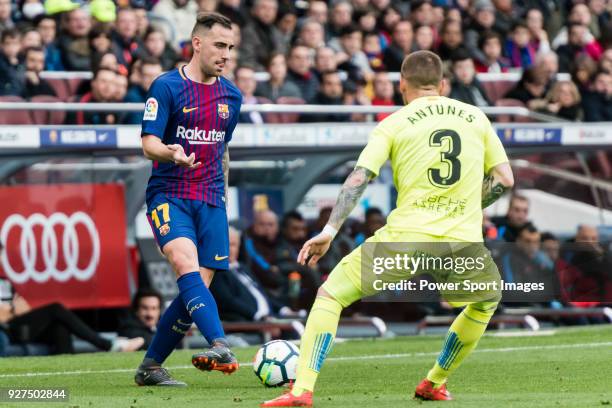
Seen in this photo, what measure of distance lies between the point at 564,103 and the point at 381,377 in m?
8.47

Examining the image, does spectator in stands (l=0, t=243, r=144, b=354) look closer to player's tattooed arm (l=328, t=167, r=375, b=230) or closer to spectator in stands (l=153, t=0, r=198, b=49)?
player's tattooed arm (l=328, t=167, r=375, b=230)

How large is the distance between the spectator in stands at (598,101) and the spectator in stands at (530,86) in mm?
528

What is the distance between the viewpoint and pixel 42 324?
12.8 meters

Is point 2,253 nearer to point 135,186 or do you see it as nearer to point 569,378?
point 135,186

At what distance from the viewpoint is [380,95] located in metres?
16.6

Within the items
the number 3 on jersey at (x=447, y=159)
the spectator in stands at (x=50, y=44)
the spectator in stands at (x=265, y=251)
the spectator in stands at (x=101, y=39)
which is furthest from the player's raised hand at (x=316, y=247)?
the spectator in stands at (x=50, y=44)

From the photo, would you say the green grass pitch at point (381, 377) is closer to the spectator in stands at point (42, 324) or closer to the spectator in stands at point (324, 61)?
the spectator in stands at point (42, 324)

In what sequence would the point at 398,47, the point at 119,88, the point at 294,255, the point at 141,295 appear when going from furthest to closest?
the point at 398,47 < the point at 294,255 < the point at 119,88 < the point at 141,295

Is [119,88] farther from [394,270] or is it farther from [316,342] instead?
[316,342]

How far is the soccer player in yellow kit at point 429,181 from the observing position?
733 centimetres

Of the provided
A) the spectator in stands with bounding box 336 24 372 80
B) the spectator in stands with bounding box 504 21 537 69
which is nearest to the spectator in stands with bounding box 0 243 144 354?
the spectator in stands with bounding box 336 24 372 80

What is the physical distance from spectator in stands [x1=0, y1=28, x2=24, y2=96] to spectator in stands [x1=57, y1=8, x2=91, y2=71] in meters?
0.78

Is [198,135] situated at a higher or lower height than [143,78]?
higher

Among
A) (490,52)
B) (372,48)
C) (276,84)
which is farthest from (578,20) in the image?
(276,84)
